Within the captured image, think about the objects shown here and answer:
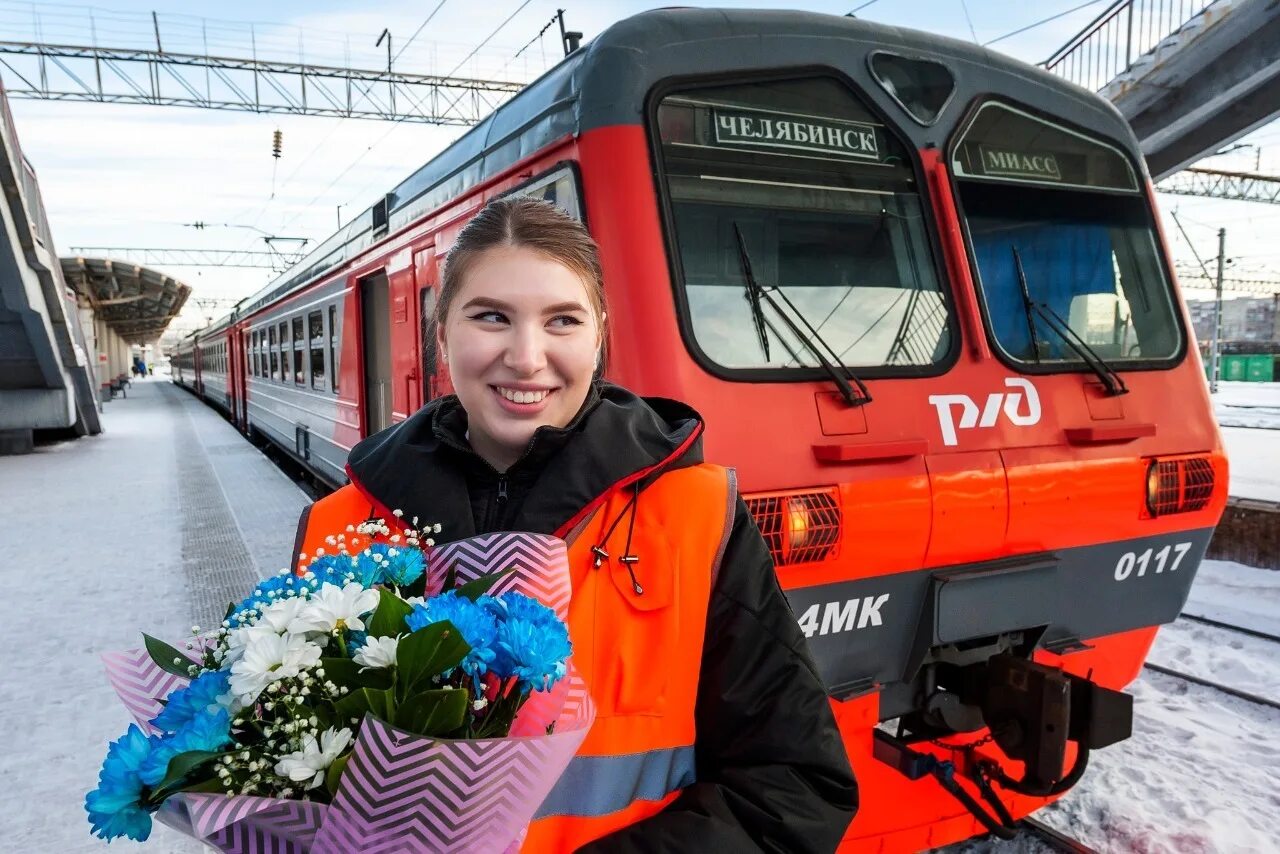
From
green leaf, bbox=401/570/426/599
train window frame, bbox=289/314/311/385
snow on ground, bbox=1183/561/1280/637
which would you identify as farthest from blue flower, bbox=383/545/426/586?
train window frame, bbox=289/314/311/385

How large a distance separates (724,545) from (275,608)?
690 millimetres

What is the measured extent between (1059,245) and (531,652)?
9.68 ft

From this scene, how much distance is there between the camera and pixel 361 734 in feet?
2.72

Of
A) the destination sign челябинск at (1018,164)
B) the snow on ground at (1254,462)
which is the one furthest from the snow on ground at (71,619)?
the snow on ground at (1254,462)

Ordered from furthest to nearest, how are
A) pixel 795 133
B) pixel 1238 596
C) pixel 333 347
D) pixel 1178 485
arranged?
1. pixel 333 347
2. pixel 1238 596
3. pixel 1178 485
4. pixel 795 133

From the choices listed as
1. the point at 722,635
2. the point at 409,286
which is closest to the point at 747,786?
the point at 722,635

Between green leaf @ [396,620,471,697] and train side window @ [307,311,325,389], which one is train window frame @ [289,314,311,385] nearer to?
train side window @ [307,311,325,389]

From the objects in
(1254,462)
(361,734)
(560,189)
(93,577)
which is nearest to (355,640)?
(361,734)

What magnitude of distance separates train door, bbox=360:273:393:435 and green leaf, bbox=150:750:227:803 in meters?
5.10

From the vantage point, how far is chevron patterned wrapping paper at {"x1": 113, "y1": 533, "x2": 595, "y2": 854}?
821mm

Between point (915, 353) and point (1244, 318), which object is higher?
point (1244, 318)

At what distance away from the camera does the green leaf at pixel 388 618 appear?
95 cm

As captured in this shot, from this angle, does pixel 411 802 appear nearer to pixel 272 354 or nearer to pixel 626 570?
pixel 626 570

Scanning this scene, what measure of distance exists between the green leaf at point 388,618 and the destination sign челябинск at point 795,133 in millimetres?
2120
